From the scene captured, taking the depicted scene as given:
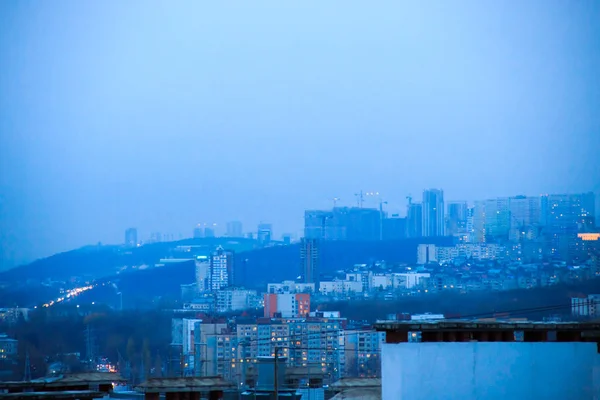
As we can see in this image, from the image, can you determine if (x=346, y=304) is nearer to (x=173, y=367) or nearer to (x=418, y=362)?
(x=173, y=367)

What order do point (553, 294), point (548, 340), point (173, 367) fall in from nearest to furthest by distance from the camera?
point (548, 340)
point (173, 367)
point (553, 294)

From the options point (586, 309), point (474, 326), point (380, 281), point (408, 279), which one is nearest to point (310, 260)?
point (380, 281)

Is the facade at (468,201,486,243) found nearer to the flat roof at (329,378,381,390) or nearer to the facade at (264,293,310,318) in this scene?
the facade at (264,293,310,318)

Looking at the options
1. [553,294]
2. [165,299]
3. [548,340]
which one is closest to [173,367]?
[553,294]

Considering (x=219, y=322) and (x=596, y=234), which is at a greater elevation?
(x=596, y=234)

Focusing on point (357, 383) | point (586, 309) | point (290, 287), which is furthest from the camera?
point (290, 287)

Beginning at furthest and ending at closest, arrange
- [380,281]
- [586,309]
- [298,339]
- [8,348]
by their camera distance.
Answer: [380,281] < [8,348] < [298,339] < [586,309]

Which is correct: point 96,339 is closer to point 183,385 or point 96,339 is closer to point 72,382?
point 72,382

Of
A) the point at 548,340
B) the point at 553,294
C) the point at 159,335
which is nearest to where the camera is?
the point at 548,340
